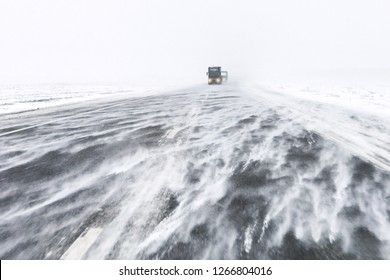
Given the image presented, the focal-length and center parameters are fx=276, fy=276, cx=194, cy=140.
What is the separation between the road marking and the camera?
216 cm

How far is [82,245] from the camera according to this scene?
2.26m

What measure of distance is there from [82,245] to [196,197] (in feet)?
4.31

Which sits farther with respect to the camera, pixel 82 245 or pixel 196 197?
pixel 196 197

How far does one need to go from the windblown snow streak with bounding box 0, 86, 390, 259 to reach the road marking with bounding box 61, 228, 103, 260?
5 cm

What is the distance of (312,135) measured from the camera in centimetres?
618

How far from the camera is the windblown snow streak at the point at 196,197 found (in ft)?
7.59

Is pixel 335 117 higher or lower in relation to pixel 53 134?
lower

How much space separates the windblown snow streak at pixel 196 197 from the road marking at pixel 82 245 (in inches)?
2.0

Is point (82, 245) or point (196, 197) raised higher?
point (82, 245)

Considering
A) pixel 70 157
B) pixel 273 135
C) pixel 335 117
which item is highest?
pixel 70 157

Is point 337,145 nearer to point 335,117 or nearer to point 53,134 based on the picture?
point 335,117
